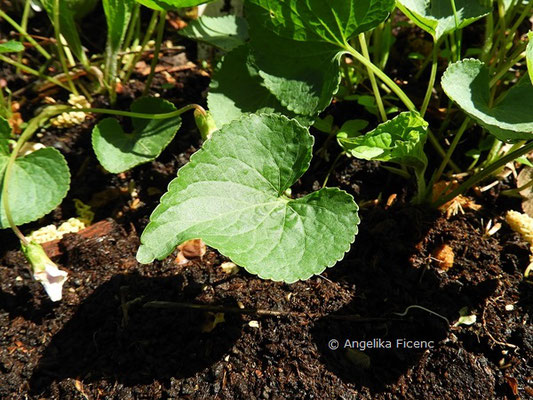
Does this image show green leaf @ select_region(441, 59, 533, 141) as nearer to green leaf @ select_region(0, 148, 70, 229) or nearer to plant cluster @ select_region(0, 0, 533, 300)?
plant cluster @ select_region(0, 0, 533, 300)

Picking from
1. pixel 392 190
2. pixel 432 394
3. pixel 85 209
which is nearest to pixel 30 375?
pixel 85 209

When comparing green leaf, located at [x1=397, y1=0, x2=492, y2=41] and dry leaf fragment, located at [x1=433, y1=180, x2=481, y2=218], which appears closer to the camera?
green leaf, located at [x1=397, y1=0, x2=492, y2=41]

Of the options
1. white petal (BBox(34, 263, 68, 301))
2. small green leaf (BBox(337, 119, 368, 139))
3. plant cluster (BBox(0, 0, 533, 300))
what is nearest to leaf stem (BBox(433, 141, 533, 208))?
plant cluster (BBox(0, 0, 533, 300))

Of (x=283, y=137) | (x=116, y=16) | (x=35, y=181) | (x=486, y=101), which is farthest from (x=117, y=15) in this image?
(x=486, y=101)

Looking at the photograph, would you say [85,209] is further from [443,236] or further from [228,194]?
[443,236]

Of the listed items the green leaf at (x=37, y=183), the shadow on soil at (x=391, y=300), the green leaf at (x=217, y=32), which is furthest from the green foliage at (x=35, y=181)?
the shadow on soil at (x=391, y=300)

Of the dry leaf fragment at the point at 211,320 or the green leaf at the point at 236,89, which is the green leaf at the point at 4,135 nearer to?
the green leaf at the point at 236,89
